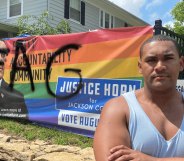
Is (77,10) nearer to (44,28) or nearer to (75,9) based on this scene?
(75,9)

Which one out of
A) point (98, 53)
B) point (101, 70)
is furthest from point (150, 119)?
point (98, 53)

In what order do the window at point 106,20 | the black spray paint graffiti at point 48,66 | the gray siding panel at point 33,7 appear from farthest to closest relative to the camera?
the window at point 106,20, the gray siding panel at point 33,7, the black spray paint graffiti at point 48,66

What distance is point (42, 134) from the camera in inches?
162

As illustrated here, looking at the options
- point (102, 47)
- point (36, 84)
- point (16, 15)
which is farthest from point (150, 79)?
point (16, 15)

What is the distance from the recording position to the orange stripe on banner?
3.51 metres

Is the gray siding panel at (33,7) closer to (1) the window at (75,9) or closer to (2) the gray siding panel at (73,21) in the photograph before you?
(2) the gray siding panel at (73,21)

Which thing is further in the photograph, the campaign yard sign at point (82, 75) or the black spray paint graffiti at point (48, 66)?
the black spray paint graffiti at point (48, 66)

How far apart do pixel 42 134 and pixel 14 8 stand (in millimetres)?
9054

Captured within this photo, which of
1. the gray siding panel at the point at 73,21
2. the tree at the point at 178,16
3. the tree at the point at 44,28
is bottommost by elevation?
the tree at the point at 44,28

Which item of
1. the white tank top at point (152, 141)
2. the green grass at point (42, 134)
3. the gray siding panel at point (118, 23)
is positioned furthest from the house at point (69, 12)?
the white tank top at point (152, 141)

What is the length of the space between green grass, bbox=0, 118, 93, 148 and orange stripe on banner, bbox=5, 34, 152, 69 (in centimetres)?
140

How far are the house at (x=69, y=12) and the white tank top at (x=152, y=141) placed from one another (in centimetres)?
948

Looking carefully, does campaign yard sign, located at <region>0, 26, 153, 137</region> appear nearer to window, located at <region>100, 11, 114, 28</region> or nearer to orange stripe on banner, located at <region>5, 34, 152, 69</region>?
orange stripe on banner, located at <region>5, 34, 152, 69</region>

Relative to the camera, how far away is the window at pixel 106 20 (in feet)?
42.5
